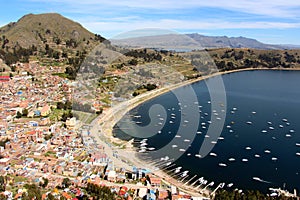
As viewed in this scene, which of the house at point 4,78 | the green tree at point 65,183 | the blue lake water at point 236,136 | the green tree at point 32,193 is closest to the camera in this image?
the green tree at point 32,193

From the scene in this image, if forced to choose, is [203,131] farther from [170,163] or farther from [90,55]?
[90,55]

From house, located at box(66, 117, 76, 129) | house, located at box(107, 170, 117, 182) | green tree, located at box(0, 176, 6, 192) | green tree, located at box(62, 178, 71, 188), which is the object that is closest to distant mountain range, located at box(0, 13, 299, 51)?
house, located at box(66, 117, 76, 129)

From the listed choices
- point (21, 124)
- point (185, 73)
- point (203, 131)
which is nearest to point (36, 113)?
point (21, 124)

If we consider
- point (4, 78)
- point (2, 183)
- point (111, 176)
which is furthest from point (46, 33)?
point (111, 176)

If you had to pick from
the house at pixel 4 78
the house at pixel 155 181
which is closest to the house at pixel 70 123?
the house at pixel 155 181

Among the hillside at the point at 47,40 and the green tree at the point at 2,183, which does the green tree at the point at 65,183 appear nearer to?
the green tree at the point at 2,183

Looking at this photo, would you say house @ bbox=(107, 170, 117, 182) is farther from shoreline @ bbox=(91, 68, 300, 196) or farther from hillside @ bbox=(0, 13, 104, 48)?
hillside @ bbox=(0, 13, 104, 48)
